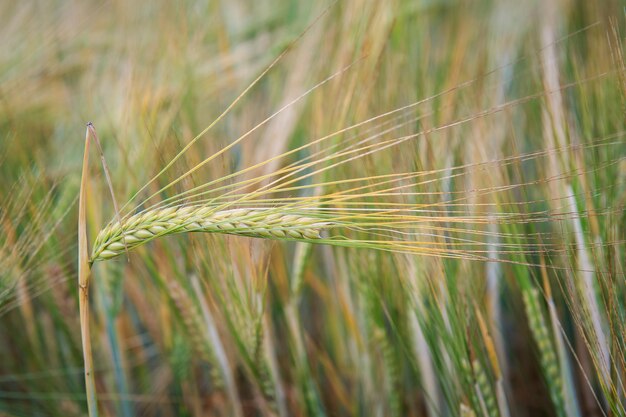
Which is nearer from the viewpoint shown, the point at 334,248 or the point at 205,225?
the point at 205,225

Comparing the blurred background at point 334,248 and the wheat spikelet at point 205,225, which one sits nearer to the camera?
the wheat spikelet at point 205,225

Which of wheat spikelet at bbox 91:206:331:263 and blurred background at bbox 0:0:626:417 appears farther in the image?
blurred background at bbox 0:0:626:417

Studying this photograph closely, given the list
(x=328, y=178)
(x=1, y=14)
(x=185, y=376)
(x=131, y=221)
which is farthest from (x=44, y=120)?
(x=131, y=221)
